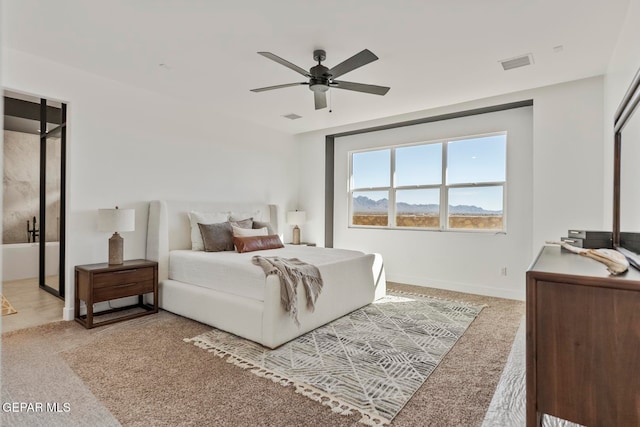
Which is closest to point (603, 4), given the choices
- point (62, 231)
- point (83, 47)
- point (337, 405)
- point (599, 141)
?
A: point (599, 141)

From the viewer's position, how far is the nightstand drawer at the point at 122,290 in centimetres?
324

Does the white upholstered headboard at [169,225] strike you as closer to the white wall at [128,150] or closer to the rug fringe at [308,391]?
the white wall at [128,150]

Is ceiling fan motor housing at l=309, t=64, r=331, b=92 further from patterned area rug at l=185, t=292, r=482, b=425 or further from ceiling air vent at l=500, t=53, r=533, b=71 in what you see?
patterned area rug at l=185, t=292, r=482, b=425

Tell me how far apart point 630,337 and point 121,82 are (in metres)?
4.69

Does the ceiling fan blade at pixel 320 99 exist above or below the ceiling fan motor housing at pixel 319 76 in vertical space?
below

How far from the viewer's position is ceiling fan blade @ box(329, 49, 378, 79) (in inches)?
99.4

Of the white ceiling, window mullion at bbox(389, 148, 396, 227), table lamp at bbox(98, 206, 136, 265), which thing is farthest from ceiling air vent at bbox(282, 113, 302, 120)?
table lamp at bbox(98, 206, 136, 265)

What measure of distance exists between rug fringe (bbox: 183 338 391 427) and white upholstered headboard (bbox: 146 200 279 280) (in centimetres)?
161

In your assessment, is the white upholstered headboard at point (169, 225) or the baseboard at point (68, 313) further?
the white upholstered headboard at point (169, 225)

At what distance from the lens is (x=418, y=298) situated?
4.34 metres

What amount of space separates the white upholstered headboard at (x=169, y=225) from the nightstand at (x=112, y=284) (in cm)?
23

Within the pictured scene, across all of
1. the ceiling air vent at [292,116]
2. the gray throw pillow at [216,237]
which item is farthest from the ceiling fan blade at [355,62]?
the gray throw pillow at [216,237]

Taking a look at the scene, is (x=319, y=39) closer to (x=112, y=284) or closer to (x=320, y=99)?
(x=320, y=99)

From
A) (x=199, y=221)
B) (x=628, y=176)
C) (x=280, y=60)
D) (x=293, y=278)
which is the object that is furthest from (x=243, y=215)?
(x=628, y=176)
